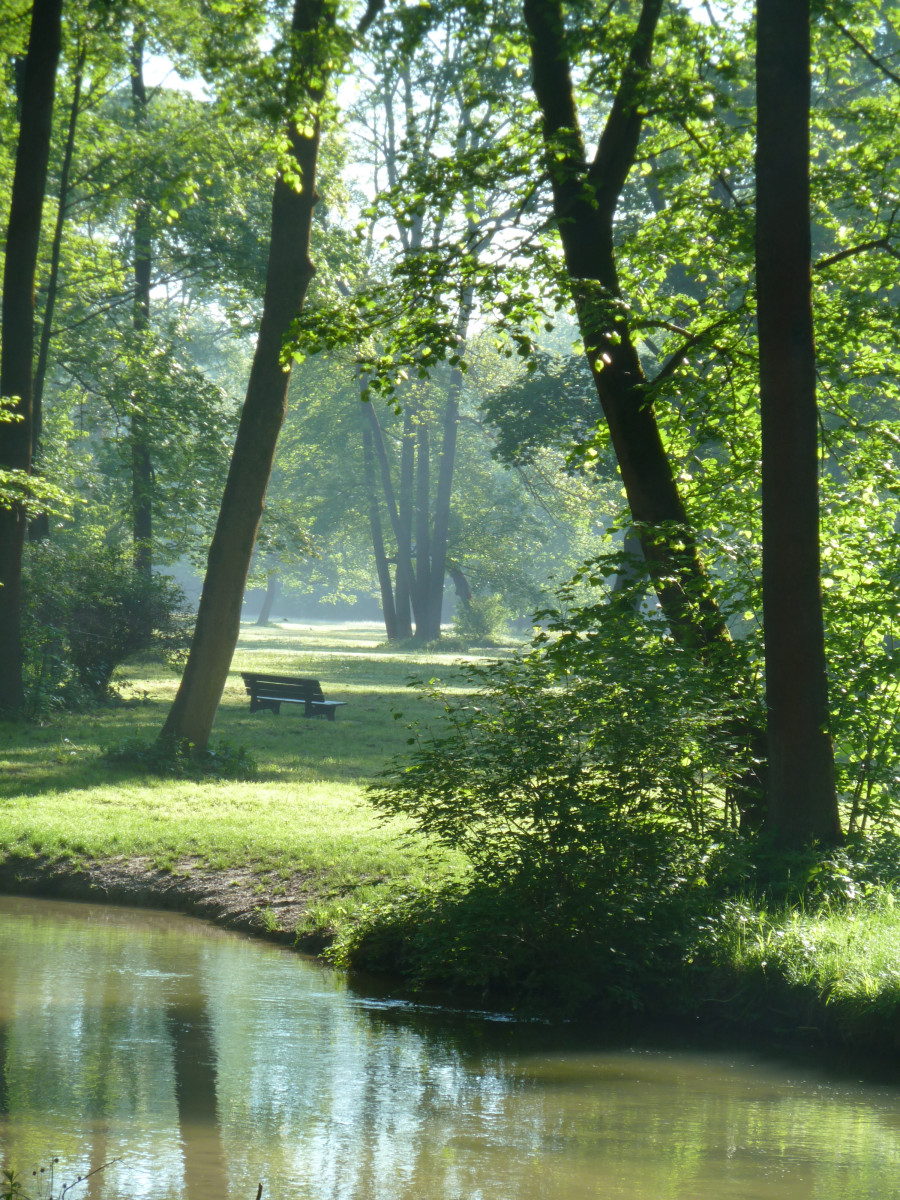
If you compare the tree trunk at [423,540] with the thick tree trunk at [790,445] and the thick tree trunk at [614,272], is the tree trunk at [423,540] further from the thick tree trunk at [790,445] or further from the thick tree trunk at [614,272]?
the thick tree trunk at [790,445]

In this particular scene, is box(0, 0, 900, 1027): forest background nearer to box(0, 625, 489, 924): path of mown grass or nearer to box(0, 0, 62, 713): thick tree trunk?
box(0, 0, 62, 713): thick tree trunk

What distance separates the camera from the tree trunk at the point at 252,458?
15320 millimetres

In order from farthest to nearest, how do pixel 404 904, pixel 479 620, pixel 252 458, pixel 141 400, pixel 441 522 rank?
pixel 479 620
pixel 441 522
pixel 141 400
pixel 252 458
pixel 404 904

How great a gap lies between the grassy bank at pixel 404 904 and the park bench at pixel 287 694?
14.3 feet

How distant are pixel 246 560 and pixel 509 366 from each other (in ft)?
116

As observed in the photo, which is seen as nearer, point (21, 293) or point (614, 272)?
point (614, 272)

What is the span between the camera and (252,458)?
1542 centimetres

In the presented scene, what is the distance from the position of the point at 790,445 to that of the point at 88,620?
49.6ft

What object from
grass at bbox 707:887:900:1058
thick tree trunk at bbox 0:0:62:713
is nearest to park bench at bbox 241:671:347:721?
thick tree trunk at bbox 0:0:62:713

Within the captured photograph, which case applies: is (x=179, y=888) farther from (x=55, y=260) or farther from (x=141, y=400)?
(x=141, y=400)

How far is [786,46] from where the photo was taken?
339 inches

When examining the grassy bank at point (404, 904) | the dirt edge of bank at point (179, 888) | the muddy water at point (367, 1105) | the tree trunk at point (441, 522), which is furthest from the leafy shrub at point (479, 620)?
the muddy water at point (367, 1105)

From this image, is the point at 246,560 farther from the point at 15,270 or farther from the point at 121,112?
the point at 121,112

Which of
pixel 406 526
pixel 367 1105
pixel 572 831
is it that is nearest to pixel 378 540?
pixel 406 526
